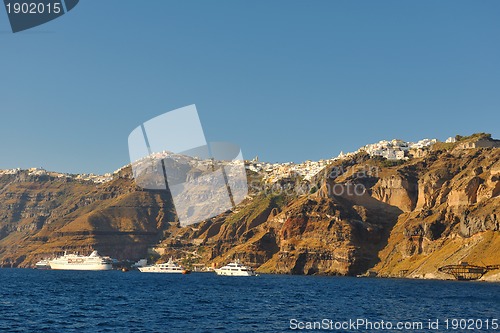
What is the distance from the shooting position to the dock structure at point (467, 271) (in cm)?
14502

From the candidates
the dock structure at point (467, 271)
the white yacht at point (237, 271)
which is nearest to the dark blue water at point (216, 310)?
the dock structure at point (467, 271)

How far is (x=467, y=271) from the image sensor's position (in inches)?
5807

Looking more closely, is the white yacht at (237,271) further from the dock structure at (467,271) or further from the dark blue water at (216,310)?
the dark blue water at (216,310)

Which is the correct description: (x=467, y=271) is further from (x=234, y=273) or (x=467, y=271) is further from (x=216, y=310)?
(x=216, y=310)

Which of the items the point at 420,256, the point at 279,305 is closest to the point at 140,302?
the point at 279,305

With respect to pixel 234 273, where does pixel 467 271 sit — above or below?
below

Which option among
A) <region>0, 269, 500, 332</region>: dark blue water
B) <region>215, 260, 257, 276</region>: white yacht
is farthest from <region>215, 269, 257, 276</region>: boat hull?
<region>0, 269, 500, 332</region>: dark blue water

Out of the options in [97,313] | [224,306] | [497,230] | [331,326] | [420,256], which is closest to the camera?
[331,326]

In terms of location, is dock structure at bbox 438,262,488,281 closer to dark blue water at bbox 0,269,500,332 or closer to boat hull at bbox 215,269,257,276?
dark blue water at bbox 0,269,500,332

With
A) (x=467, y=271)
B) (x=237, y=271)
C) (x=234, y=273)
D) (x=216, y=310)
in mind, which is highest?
(x=216, y=310)

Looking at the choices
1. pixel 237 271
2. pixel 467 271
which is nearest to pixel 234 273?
pixel 237 271

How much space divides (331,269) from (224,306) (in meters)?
127

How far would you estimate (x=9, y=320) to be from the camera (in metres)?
58.2

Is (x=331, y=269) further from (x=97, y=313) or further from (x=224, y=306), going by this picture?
(x=97, y=313)
